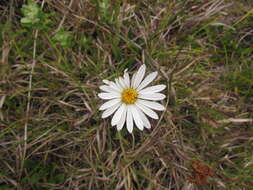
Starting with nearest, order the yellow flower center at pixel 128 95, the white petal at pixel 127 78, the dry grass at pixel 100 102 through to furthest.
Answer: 1. the white petal at pixel 127 78
2. the yellow flower center at pixel 128 95
3. the dry grass at pixel 100 102

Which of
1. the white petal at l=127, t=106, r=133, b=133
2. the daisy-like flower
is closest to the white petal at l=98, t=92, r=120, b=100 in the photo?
the daisy-like flower

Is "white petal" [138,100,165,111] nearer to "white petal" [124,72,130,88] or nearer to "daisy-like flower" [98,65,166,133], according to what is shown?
"daisy-like flower" [98,65,166,133]

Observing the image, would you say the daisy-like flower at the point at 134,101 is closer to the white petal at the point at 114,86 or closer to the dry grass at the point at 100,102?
the white petal at the point at 114,86

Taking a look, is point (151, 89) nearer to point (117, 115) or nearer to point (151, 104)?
point (151, 104)

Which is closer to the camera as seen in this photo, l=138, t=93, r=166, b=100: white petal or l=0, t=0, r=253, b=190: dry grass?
l=138, t=93, r=166, b=100: white petal

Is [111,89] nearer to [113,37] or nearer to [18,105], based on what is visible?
[113,37]

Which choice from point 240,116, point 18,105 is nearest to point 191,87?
point 240,116

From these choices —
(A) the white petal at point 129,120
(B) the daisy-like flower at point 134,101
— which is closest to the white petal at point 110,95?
(B) the daisy-like flower at point 134,101
